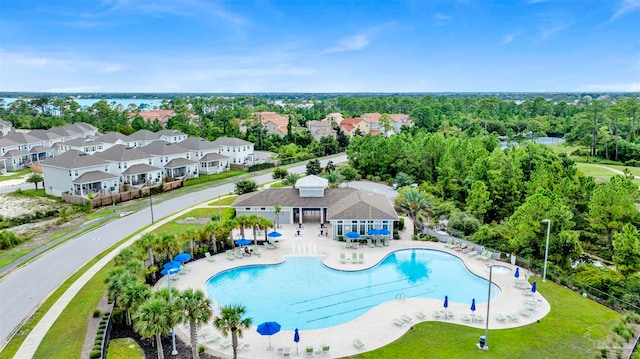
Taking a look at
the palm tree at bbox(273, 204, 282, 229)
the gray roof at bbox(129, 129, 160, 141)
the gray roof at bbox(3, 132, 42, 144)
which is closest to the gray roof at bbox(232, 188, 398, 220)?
the palm tree at bbox(273, 204, 282, 229)

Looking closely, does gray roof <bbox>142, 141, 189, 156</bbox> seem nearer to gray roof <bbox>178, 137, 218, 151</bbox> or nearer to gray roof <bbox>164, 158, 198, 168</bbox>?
gray roof <bbox>164, 158, 198, 168</bbox>

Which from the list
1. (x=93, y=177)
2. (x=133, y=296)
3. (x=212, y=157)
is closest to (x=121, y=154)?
(x=93, y=177)

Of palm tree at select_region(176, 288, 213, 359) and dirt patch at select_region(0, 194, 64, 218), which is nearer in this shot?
palm tree at select_region(176, 288, 213, 359)

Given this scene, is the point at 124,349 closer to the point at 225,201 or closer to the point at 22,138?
the point at 225,201

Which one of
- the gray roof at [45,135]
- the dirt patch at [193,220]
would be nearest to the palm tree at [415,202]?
the dirt patch at [193,220]

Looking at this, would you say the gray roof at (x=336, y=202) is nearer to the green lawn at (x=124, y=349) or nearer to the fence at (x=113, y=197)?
the fence at (x=113, y=197)

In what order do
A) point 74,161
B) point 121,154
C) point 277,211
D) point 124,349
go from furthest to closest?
1. point 121,154
2. point 74,161
3. point 277,211
4. point 124,349

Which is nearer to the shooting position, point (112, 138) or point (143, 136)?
point (112, 138)
